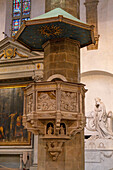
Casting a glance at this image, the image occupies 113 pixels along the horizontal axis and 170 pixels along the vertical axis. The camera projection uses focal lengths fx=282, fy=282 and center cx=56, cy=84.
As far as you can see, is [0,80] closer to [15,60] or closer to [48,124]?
[15,60]

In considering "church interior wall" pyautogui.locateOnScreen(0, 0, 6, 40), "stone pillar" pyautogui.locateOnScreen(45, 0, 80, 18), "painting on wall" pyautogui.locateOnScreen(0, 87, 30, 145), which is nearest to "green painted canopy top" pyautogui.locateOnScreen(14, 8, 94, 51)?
"stone pillar" pyautogui.locateOnScreen(45, 0, 80, 18)

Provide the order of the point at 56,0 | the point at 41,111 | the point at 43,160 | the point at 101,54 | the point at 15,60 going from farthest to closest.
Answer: the point at 101,54
the point at 15,60
the point at 56,0
the point at 43,160
the point at 41,111

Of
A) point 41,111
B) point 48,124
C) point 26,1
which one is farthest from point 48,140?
point 26,1

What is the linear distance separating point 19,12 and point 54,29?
904cm

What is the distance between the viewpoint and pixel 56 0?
27.6ft

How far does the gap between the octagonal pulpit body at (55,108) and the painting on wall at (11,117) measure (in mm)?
4607

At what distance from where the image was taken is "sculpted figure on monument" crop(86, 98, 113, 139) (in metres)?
11.6

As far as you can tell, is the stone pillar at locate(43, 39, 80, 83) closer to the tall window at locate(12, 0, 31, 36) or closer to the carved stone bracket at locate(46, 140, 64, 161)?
the carved stone bracket at locate(46, 140, 64, 161)

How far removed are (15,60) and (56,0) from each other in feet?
12.6

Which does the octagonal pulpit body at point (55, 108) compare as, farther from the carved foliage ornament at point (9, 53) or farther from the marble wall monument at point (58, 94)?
the carved foliage ornament at point (9, 53)

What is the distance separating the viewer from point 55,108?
6.22m

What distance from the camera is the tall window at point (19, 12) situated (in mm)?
15117

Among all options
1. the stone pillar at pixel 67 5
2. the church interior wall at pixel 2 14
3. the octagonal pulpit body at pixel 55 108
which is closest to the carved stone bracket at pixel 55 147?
the octagonal pulpit body at pixel 55 108

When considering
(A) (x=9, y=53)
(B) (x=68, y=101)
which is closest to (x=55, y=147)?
(B) (x=68, y=101)
